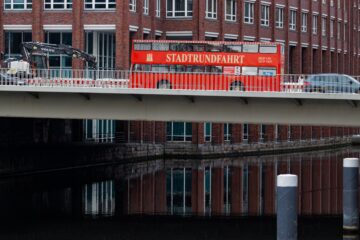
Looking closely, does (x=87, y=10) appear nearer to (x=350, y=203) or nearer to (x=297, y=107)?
(x=297, y=107)

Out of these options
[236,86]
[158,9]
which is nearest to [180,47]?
[236,86]

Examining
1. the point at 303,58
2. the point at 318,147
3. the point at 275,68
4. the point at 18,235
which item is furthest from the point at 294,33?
the point at 18,235

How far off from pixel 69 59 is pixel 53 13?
4.06m

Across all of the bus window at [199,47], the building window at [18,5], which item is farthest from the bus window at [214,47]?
the building window at [18,5]

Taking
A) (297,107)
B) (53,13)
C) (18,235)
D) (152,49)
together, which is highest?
(53,13)

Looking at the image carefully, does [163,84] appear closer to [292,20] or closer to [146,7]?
[146,7]

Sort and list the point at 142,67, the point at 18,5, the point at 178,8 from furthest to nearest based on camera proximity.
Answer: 1. the point at 178,8
2. the point at 18,5
3. the point at 142,67

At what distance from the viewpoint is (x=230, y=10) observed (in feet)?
280

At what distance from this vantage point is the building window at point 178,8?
80312mm

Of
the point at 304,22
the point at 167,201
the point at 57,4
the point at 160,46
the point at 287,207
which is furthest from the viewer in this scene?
the point at 304,22

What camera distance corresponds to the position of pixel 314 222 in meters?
39.8

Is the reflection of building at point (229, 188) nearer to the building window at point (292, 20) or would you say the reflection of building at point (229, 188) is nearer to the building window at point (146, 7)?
the building window at point (146, 7)

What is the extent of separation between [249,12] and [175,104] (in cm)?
4992

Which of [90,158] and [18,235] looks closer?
[18,235]
